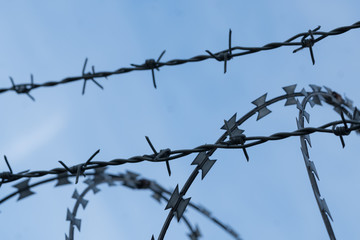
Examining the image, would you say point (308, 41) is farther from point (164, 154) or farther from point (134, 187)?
point (134, 187)

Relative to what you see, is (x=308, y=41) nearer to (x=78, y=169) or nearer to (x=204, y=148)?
(x=204, y=148)

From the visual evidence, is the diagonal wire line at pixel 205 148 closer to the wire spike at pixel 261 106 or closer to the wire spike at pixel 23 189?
the wire spike at pixel 261 106

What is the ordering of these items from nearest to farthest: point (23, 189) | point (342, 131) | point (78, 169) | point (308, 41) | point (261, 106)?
1. point (342, 131)
2. point (78, 169)
3. point (308, 41)
4. point (261, 106)
5. point (23, 189)

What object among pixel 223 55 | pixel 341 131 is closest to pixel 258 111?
pixel 223 55

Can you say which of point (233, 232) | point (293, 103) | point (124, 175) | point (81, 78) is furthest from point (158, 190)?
point (293, 103)

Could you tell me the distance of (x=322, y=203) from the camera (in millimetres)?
2828

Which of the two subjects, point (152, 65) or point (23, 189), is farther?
point (23, 189)

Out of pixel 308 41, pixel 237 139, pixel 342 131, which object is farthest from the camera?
pixel 308 41

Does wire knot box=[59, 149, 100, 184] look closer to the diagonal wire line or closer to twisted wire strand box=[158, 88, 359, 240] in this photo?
the diagonal wire line

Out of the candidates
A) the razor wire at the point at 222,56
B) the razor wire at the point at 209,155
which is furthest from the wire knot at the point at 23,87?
the razor wire at the point at 209,155

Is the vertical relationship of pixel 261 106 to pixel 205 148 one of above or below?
above

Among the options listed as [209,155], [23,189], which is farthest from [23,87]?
[209,155]

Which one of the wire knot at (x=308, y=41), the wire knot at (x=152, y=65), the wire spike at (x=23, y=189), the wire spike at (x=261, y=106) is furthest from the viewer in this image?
the wire spike at (x=23, y=189)

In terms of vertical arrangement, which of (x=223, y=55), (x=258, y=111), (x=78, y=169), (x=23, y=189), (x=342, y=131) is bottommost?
(x=78, y=169)
